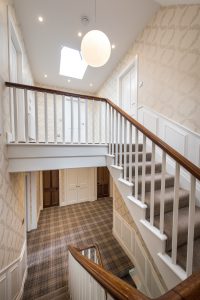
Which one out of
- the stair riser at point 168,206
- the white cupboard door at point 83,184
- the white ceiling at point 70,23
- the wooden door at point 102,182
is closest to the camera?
the stair riser at point 168,206

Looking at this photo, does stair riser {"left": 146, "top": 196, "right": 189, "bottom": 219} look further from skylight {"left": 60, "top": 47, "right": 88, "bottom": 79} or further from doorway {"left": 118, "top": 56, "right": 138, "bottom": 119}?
skylight {"left": 60, "top": 47, "right": 88, "bottom": 79}

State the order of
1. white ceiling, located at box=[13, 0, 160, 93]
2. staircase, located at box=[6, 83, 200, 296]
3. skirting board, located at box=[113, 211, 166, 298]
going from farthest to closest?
white ceiling, located at box=[13, 0, 160, 93] < skirting board, located at box=[113, 211, 166, 298] < staircase, located at box=[6, 83, 200, 296]

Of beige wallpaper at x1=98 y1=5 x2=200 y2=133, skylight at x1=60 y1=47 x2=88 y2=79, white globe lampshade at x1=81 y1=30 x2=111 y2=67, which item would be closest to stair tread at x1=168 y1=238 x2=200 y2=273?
beige wallpaper at x1=98 y1=5 x2=200 y2=133

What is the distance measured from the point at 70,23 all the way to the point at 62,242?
5.15 meters

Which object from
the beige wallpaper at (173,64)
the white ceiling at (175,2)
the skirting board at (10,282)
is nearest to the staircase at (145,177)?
the beige wallpaper at (173,64)

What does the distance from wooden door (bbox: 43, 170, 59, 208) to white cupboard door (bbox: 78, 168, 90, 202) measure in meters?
0.95

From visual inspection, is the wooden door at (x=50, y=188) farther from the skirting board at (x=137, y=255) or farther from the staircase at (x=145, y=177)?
the staircase at (x=145, y=177)

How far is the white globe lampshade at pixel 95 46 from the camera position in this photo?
1668 mm

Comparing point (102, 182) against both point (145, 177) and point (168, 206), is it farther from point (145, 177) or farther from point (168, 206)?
point (168, 206)

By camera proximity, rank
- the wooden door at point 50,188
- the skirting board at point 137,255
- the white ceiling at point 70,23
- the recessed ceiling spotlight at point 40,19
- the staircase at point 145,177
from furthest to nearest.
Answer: the wooden door at point 50,188 < the recessed ceiling spotlight at point 40,19 < the white ceiling at point 70,23 < the skirting board at point 137,255 < the staircase at point 145,177

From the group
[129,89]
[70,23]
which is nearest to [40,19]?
[70,23]

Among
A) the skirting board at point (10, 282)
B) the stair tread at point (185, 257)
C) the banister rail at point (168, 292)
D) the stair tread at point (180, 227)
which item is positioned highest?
the banister rail at point (168, 292)

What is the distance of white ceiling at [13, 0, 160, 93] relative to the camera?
2471 millimetres

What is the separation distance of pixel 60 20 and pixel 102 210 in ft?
19.1
